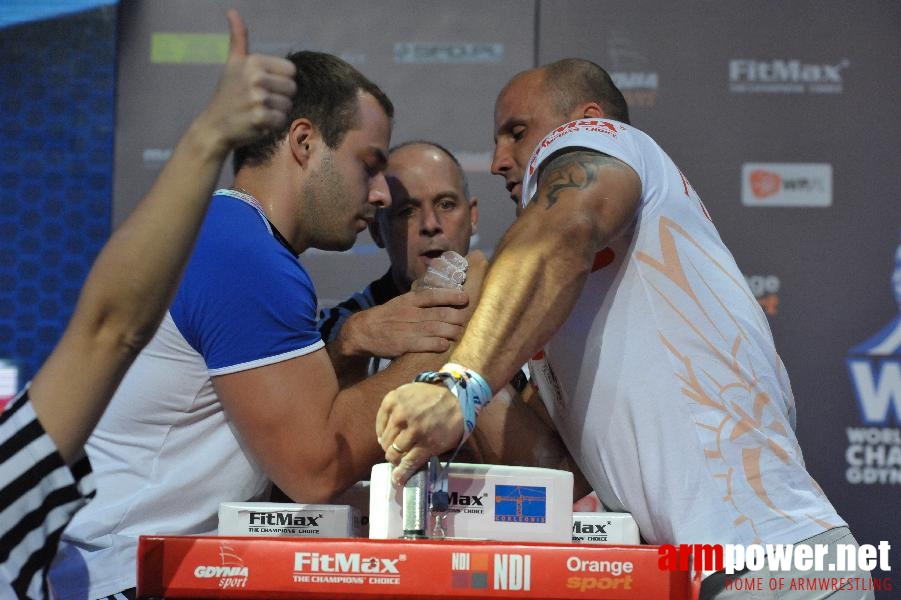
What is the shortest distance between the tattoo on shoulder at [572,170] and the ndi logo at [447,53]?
2.70m

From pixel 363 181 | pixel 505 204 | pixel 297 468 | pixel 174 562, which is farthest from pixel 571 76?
pixel 505 204

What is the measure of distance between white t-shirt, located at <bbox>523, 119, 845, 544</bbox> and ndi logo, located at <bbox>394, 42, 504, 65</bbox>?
259 centimetres

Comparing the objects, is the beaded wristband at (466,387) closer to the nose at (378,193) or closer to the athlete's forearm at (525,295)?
the athlete's forearm at (525,295)

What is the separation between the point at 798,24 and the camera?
13.7 ft

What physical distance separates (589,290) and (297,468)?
61 cm

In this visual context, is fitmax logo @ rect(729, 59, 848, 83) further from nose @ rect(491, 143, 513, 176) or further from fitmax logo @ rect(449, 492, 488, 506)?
fitmax logo @ rect(449, 492, 488, 506)

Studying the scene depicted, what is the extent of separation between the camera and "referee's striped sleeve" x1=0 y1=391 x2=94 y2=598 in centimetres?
115

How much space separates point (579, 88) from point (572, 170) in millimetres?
772

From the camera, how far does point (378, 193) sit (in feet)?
7.99

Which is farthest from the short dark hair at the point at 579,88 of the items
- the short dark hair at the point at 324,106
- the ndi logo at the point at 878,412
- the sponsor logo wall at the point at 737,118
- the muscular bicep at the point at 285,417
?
the ndi logo at the point at 878,412

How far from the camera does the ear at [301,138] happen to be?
2.32 metres

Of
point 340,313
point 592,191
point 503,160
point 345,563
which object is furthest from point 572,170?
point 340,313

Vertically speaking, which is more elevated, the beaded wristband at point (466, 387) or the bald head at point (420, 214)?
the bald head at point (420, 214)

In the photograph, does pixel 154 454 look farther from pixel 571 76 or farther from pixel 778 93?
pixel 778 93
